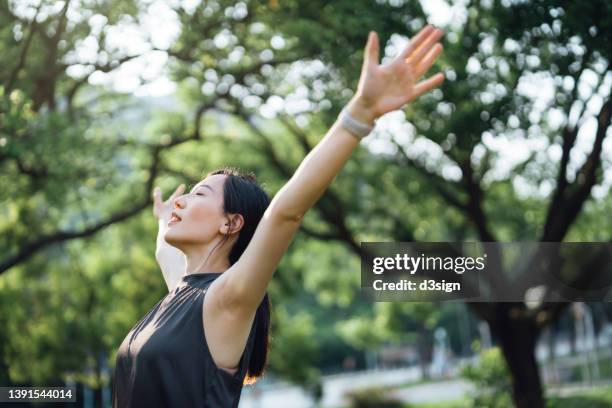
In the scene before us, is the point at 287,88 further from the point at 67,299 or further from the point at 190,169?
the point at 67,299

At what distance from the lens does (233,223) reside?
107 inches

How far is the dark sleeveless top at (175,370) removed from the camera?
2.38 meters

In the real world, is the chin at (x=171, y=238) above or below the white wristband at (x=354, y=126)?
below

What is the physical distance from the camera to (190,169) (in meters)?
15.2

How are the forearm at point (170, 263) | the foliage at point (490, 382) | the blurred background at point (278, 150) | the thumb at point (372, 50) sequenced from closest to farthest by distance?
the thumb at point (372, 50)
the forearm at point (170, 263)
the blurred background at point (278, 150)
the foliage at point (490, 382)

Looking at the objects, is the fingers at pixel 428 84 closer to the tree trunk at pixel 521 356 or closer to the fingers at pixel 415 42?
the fingers at pixel 415 42

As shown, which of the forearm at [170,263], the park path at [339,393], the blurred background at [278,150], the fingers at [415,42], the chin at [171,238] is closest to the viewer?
the fingers at [415,42]

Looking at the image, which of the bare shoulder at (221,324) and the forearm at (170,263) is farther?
the forearm at (170,263)

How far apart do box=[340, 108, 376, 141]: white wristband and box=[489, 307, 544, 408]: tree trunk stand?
38.1 ft

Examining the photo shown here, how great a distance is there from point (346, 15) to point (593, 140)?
12.8ft

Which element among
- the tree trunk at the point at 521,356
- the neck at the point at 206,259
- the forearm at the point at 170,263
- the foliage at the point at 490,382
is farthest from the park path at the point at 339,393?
the neck at the point at 206,259

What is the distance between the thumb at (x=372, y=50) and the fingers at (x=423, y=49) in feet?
0.33

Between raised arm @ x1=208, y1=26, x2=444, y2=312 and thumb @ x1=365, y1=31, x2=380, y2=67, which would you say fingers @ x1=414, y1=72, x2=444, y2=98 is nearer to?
raised arm @ x1=208, y1=26, x2=444, y2=312

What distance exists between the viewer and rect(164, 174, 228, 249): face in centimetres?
269
